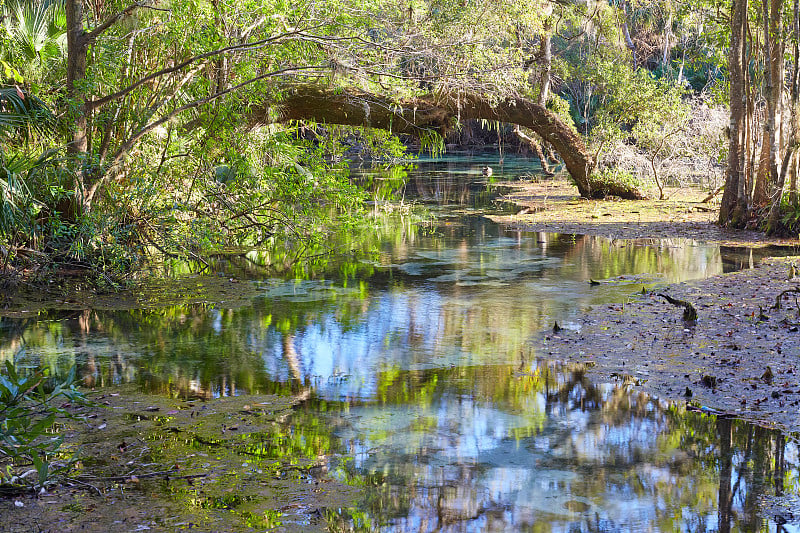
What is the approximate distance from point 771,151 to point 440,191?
1256 cm

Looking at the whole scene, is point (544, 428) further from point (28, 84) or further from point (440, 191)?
point (440, 191)

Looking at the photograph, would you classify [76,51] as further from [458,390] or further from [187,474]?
[187,474]

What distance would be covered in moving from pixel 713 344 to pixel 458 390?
2480mm

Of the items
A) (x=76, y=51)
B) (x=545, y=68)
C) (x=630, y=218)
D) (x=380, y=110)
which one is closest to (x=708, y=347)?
(x=76, y=51)

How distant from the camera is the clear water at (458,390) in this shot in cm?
452

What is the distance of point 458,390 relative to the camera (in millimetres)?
6516

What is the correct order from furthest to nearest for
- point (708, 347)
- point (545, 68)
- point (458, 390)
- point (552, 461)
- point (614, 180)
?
point (545, 68) → point (614, 180) → point (708, 347) → point (458, 390) → point (552, 461)

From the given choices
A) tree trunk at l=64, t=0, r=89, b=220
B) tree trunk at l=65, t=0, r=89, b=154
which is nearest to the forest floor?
tree trunk at l=64, t=0, r=89, b=220

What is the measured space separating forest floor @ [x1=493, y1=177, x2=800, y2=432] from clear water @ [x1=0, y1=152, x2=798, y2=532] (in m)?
0.26

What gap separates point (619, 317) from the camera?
8.71 metres

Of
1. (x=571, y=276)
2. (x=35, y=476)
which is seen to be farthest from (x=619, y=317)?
(x=35, y=476)

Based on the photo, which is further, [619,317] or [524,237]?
[524,237]

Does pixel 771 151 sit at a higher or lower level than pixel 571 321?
higher

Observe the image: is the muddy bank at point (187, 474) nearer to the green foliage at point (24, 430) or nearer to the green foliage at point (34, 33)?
the green foliage at point (24, 430)
